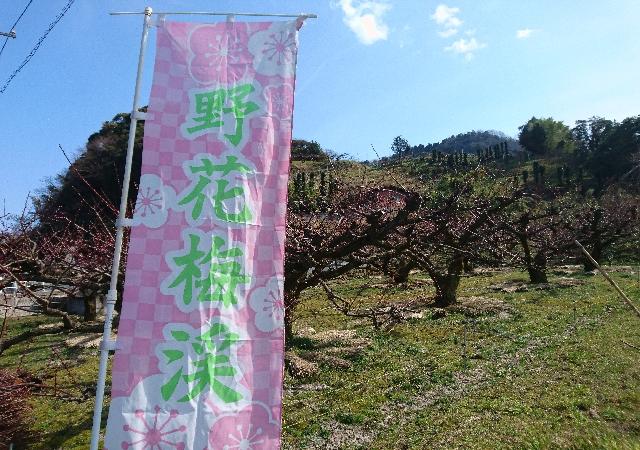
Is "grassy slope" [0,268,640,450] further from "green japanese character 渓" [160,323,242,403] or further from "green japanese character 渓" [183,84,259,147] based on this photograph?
"green japanese character 渓" [183,84,259,147]

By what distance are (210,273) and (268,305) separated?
0.46 m

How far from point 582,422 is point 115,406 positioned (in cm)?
664

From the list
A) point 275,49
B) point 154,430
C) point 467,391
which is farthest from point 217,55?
point 467,391

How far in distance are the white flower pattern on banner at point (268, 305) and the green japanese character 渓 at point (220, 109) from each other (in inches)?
42.6

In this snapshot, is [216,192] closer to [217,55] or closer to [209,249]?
[209,249]

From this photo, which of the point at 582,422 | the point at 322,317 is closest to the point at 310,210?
the point at 582,422

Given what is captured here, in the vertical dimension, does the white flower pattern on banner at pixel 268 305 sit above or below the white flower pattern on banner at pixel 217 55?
below

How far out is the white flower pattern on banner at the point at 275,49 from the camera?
3.56 meters

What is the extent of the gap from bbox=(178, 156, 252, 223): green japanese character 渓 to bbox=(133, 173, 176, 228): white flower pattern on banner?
0.34ft

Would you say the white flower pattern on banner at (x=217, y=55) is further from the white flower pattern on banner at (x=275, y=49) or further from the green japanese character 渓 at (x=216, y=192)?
the green japanese character 渓 at (x=216, y=192)

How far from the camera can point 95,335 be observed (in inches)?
603

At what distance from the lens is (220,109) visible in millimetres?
3449

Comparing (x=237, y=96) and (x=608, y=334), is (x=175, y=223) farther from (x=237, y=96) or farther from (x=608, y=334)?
(x=608, y=334)

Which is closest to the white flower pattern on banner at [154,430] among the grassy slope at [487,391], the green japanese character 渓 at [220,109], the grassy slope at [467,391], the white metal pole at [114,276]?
the white metal pole at [114,276]
